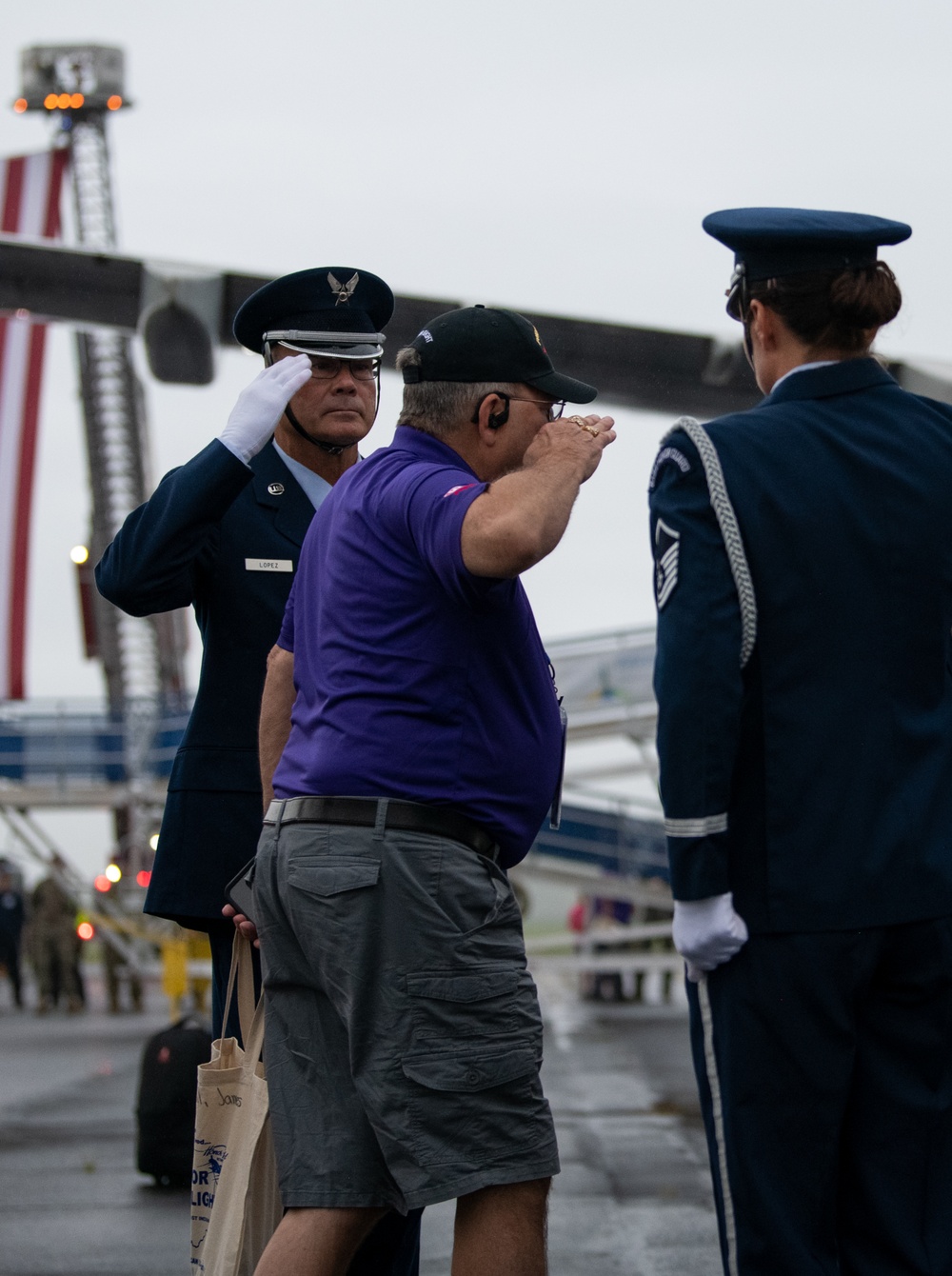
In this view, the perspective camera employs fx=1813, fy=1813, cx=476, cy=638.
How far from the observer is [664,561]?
2775mm

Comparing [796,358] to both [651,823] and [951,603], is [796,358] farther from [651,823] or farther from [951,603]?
[651,823]

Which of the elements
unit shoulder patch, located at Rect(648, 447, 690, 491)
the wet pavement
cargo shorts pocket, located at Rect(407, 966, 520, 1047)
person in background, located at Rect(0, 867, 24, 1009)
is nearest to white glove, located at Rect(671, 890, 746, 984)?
cargo shorts pocket, located at Rect(407, 966, 520, 1047)

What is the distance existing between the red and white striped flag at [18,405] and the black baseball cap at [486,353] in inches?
682

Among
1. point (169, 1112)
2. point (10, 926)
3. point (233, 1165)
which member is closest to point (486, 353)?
point (233, 1165)

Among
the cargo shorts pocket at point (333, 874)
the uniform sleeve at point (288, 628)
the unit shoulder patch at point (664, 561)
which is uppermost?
the unit shoulder patch at point (664, 561)

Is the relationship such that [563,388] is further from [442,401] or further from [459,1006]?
[459,1006]

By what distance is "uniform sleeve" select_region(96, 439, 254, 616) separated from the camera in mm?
3459

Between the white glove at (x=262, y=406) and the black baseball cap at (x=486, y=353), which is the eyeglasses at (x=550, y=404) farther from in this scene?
the white glove at (x=262, y=406)

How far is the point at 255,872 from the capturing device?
10.2ft

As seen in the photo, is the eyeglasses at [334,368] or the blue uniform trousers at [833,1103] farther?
the eyeglasses at [334,368]

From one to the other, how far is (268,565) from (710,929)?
1.35m

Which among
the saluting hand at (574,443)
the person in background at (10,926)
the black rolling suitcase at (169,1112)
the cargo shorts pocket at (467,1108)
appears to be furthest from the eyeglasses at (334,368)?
the person in background at (10,926)

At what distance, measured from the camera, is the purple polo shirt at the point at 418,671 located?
2.93 m

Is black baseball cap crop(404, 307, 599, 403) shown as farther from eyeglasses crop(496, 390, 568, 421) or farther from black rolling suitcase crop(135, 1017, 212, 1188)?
black rolling suitcase crop(135, 1017, 212, 1188)
